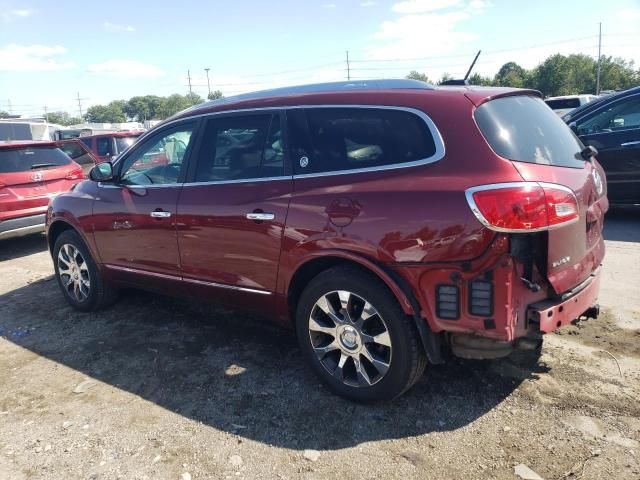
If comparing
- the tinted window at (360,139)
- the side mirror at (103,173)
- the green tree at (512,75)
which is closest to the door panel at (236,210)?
the tinted window at (360,139)

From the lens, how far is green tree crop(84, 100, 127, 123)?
366 feet

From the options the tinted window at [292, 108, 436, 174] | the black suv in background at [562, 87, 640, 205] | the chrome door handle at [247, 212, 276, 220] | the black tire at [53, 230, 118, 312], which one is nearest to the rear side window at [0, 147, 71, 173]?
the black tire at [53, 230, 118, 312]

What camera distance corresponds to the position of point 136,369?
12.6 ft

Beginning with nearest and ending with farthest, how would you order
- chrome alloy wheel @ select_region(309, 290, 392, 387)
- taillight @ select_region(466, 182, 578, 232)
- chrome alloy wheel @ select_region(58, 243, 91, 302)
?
taillight @ select_region(466, 182, 578, 232), chrome alloy wheel @ select_region(309, 290, 392, 387), chrome alloy wheel @ select_region(58, 243, 91, 302)

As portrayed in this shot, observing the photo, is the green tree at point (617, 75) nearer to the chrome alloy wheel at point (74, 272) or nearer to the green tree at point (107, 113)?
the chrome alloy wheel at point (74, 272)

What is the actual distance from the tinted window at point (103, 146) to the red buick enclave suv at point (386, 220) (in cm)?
1022

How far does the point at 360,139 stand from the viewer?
307cm

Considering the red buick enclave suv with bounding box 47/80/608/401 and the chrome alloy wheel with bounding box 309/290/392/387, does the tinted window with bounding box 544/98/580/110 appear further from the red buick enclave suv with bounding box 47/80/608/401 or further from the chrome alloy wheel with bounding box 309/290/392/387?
the chrome alloy wheel with bounding box 309/290/392/387

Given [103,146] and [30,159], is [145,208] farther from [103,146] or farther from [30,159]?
[103,146]

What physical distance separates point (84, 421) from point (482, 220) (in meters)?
2.64

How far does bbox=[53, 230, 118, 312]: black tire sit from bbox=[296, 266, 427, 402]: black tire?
8.02 feet

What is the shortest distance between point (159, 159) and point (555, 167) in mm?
3002

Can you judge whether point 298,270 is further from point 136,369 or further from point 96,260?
point 96,260

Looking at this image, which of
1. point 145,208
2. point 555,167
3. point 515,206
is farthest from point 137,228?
point 555,167
